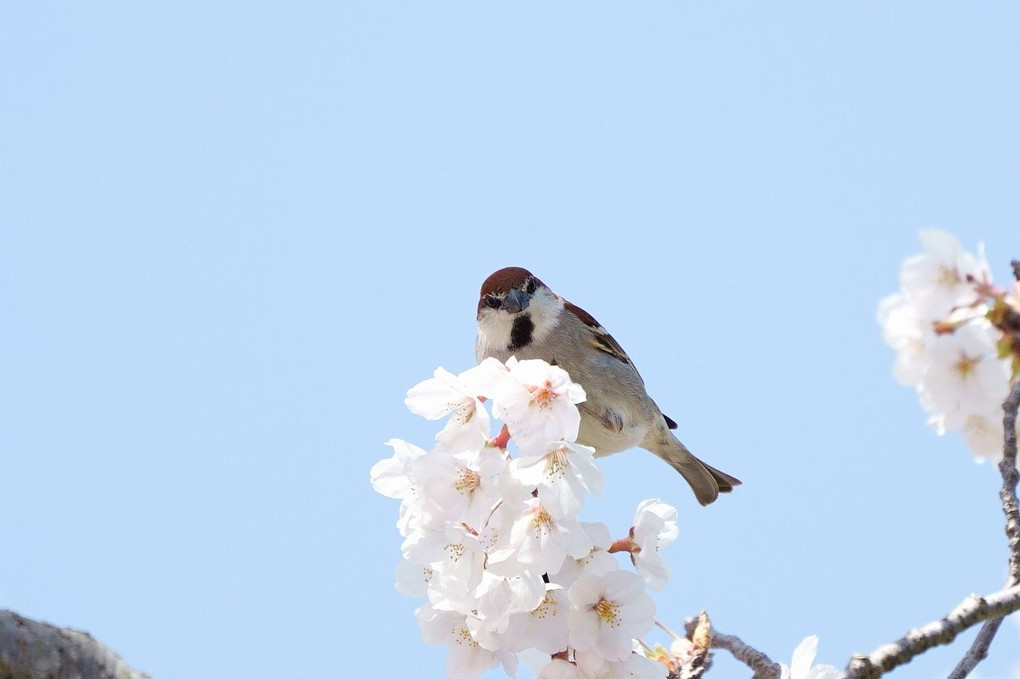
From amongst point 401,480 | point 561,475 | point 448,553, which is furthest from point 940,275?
point 401,480

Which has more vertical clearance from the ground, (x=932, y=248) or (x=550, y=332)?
(x=550, y=332)

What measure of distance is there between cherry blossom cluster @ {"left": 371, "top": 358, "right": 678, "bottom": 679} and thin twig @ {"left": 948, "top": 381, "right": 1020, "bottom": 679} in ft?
2.26

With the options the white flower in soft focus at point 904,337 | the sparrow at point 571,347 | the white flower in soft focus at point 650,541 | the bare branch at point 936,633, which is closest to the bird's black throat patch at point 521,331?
the sparrow at point 571,347

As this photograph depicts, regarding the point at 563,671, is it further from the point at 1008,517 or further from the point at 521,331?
→ the point at 521,331

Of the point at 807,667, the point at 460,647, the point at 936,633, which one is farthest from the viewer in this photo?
the point at 807,667

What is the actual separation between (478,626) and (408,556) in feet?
→ 0.75

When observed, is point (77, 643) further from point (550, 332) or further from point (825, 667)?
point (550, 332)

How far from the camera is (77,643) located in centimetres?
198

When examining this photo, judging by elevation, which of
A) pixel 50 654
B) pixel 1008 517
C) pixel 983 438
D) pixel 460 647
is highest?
pixel 983 438

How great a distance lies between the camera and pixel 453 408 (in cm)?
244

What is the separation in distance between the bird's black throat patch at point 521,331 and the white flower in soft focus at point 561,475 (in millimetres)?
2653

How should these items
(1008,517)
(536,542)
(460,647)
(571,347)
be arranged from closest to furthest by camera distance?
(1008,517)
(536,542)
(460,647)
(571,347)

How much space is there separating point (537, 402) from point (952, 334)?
2.89 feet

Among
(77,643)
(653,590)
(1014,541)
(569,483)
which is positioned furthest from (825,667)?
(77,643)
